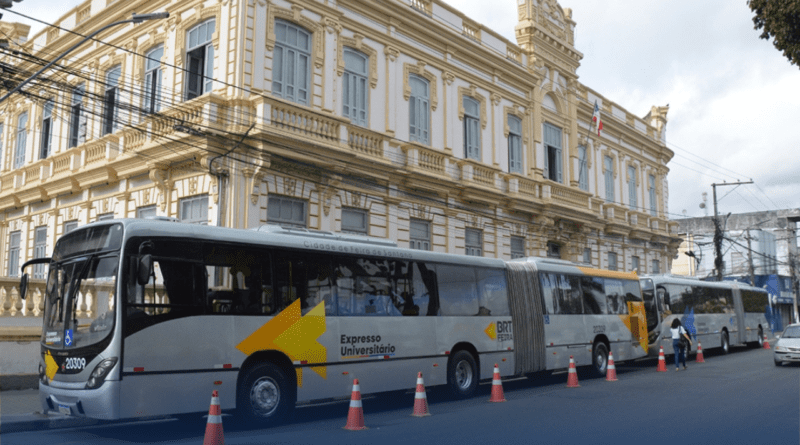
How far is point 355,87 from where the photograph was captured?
21.5 meters

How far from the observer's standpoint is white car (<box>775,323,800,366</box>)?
20.6 metres

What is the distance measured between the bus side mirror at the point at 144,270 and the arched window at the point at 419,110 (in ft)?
46.4

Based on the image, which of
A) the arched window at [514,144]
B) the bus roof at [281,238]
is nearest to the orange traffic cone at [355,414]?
the bus roof at [281,238]

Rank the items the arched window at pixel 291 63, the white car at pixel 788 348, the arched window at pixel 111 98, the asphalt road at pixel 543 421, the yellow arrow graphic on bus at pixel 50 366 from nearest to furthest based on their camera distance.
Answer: the asphalt road at pixel 543 421
the yellow arrow graphic on bus at pixel 50 366
the arched window at pixel 291 63
the white car at pixel 788 348
the arched window at pixel 111 98

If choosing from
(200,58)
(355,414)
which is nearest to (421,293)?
(355,414)

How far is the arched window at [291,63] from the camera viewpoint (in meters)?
19.3

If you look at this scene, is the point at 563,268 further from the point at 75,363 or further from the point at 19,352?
the point at 19,352

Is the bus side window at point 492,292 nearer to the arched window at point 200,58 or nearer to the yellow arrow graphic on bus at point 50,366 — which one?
the yellow arrow graphic on bus at point 50,366

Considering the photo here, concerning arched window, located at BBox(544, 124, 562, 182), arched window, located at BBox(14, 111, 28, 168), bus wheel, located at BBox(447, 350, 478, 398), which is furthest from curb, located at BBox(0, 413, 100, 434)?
arched window, located at BBox(544, 124, 562, 182)

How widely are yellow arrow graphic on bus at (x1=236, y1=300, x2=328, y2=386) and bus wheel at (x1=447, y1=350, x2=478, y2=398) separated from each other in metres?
3.57

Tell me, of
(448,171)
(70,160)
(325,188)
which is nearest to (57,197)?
(70,160)

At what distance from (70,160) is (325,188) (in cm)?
954

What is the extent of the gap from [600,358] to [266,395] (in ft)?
37.6

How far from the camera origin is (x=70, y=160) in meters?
23.2
